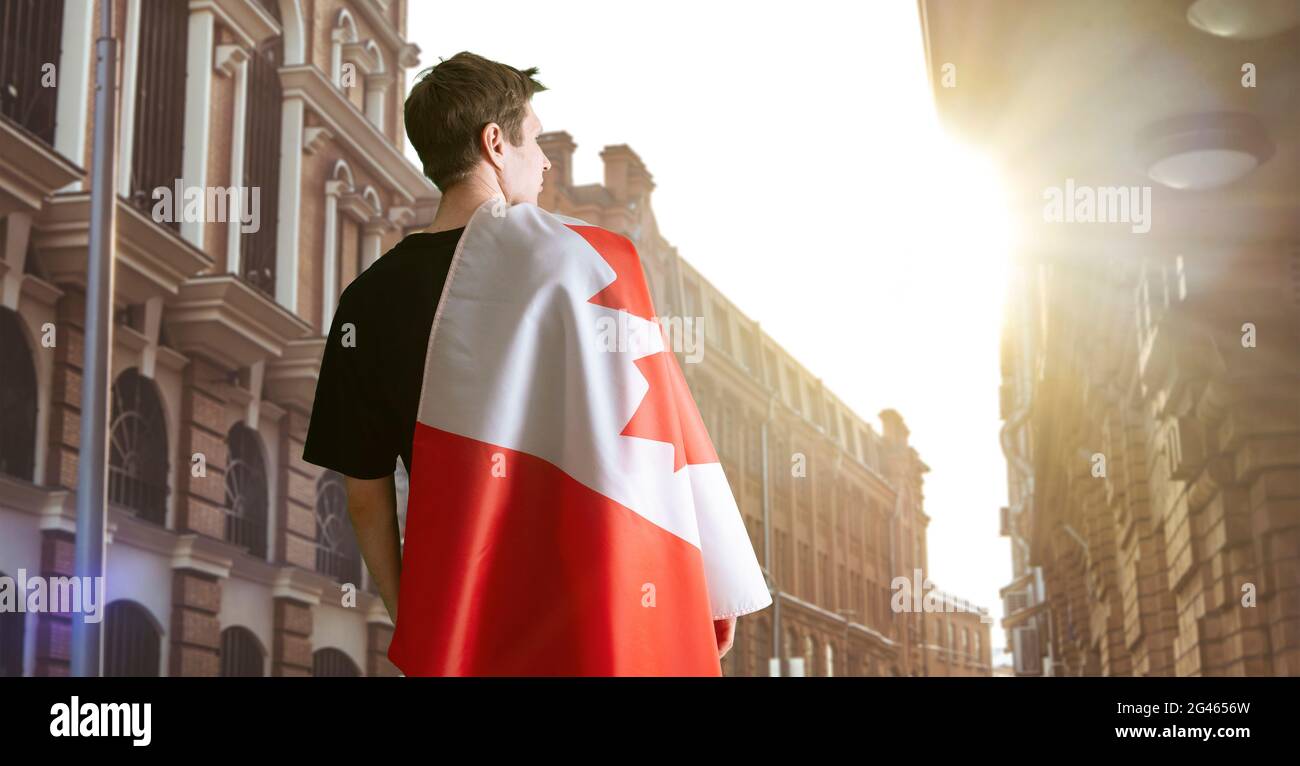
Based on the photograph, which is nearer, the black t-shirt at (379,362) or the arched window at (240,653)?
the black t-shirt at (379,362)

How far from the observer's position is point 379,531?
1.89m

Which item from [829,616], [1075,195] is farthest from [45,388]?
[829,616]

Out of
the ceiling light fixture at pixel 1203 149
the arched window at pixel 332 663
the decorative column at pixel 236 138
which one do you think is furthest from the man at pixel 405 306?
the arched window at pixel 332 663

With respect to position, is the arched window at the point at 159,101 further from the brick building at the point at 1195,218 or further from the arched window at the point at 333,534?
the brick building at the point at 1195,218

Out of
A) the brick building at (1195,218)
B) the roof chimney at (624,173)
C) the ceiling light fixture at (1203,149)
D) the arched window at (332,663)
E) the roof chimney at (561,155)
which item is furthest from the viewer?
the roof chimney at (624,173)

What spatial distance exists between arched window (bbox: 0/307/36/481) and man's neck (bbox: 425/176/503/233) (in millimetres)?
12230

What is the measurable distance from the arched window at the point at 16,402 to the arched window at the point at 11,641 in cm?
134

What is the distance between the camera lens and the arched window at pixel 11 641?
12.2 m

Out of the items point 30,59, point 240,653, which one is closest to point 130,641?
point 240,653

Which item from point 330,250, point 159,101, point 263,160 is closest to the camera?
point 159,101

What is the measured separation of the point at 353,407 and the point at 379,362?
0.27 feet

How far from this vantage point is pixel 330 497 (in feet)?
65.7

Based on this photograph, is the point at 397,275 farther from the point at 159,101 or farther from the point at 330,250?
the point at 330,250
